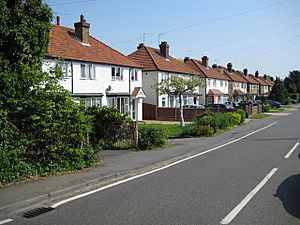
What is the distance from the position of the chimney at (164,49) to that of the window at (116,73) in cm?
1807

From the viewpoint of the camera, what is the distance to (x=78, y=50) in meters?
30.1

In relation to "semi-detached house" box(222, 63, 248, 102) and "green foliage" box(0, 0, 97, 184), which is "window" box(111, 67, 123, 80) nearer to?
"green foliage" box(0, 0, 97, 184)

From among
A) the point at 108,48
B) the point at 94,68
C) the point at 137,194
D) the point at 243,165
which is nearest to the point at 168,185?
the point at 137,194

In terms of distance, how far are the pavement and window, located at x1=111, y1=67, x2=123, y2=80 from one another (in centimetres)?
1882

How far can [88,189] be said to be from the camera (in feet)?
29.1

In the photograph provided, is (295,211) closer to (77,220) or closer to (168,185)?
(168,185)

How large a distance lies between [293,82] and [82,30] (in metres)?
115

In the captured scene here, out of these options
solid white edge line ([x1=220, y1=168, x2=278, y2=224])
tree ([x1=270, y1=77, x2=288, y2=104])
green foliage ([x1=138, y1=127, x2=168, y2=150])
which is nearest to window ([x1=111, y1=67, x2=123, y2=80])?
green foliage ([x1=138, y1=127, x2=168, y2=150])

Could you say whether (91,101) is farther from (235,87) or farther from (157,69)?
(235,87)

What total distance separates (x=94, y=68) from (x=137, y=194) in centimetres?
2347

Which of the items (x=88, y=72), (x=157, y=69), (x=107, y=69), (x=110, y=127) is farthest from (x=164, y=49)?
(x=110, y=127)

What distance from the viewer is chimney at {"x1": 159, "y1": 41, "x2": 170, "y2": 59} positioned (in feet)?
171

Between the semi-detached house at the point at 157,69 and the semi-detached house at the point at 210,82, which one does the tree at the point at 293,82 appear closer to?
the semi-detached house at the point at 210,82

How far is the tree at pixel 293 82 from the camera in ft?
402
